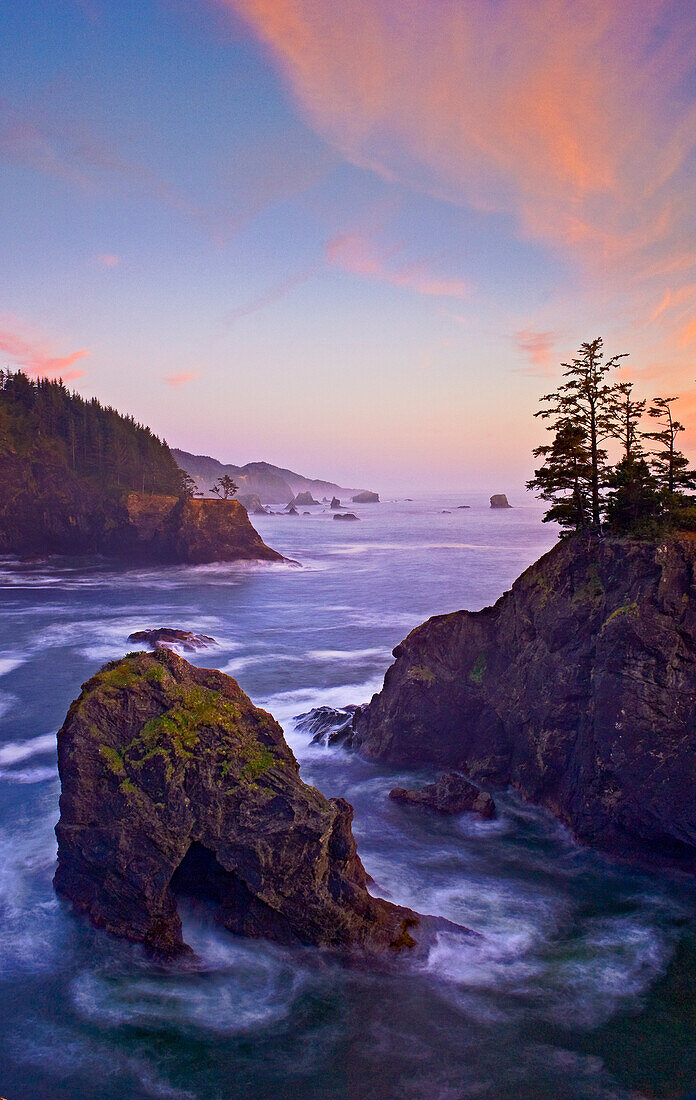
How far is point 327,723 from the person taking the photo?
32.4 m

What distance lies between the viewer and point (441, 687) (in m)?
28.8

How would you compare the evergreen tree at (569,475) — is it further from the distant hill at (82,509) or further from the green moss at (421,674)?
the distant hill at (82,509)

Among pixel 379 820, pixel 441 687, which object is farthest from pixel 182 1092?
pixel 441 687

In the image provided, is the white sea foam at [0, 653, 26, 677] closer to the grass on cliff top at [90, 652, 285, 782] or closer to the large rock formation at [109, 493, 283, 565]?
the grass on cliff top at [90, 652, 285, 782]

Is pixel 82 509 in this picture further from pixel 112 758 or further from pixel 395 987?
pixel 395 987

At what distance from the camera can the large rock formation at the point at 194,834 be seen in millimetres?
16172

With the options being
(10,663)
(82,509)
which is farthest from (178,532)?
(10,663)

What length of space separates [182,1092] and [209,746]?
7259 mm

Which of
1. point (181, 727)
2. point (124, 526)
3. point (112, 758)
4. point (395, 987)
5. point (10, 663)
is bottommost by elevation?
point (395, 987)

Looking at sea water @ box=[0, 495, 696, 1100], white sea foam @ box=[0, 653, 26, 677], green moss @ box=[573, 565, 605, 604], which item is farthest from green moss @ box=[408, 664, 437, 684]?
white sea foam @ box=[0, 653, 26, 677]

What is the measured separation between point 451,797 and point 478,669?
6.61 m

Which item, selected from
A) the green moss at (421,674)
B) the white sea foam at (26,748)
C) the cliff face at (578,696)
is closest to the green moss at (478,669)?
the cliff face at (578,696)

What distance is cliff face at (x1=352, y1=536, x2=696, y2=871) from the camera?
2061cm

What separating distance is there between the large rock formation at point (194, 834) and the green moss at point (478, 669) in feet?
40.9
